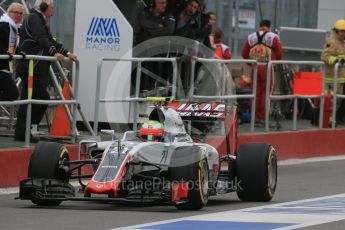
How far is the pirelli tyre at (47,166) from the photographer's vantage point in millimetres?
11930

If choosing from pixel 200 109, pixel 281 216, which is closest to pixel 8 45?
pixel 200 109

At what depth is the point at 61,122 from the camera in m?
16.1

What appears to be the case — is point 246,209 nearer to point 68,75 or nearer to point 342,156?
point 68,75

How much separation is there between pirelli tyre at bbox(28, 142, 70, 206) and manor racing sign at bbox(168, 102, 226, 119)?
1713mm

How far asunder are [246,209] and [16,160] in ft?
11.3

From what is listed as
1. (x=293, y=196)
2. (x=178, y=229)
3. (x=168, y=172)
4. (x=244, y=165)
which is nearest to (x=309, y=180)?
(x=293, y=196)

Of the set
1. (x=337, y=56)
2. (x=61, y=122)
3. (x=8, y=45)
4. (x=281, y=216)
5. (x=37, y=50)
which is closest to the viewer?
(x=281, y=216)

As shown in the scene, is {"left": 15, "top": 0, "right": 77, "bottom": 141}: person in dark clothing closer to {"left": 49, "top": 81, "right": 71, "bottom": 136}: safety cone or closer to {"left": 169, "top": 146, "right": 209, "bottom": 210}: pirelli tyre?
{"left": 49, "top": 81, "right": 71, "bottom": 136}: safety cone

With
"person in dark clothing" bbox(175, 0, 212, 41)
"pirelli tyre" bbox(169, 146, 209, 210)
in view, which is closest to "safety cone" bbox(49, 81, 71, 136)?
"person in dark clothing" bbox(175, 0, 212, 41)

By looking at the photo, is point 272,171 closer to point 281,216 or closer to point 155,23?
point 281,216

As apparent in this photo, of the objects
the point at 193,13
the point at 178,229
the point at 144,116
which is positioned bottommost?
the point at 178,229

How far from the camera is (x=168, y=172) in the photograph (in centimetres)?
1179

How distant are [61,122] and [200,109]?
3.41 m

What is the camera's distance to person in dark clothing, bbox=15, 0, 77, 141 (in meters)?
15.2
